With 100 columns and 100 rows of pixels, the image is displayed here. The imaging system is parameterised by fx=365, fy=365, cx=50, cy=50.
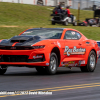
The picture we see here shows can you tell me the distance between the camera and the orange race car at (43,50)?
10102 millimetres

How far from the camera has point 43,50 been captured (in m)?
10.1

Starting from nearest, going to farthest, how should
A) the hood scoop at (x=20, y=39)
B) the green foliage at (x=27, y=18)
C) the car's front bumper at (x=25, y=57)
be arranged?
the car's front bumper at (x=25, y=57)
the hood scoop at (x=20, y=39)
the green foliage at (x=27, y=18)

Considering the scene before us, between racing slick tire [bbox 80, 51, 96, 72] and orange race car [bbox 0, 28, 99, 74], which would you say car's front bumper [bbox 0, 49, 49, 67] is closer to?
orange race car [bbox 0, 28, 99, 74]

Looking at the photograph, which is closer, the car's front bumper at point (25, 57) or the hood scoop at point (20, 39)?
the car's front bumper at point (25, 57)

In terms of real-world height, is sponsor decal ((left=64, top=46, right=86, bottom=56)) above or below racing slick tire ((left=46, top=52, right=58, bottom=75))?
above

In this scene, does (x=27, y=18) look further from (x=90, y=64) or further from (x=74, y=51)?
(x=74, y=51)

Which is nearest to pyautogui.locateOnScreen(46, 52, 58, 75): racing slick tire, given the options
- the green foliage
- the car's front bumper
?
the car's front bumper

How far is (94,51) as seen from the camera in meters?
12.6

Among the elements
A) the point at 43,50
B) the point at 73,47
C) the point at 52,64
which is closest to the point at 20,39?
the point at 43,50

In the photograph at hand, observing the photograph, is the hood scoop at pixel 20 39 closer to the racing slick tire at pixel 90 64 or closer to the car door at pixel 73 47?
the car door at pixel 73 47

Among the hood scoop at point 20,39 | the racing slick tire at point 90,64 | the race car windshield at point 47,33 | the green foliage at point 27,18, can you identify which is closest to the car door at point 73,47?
the race car windshield at point 47,33

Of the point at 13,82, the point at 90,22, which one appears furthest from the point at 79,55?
the point at 90,22

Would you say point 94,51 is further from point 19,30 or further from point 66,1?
point 66,1

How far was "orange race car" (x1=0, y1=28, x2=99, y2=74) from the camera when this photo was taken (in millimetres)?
10102
